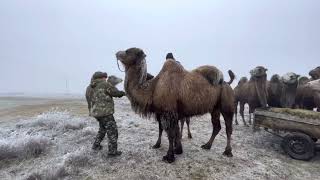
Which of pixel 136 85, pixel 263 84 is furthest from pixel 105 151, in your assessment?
pixel 263 84

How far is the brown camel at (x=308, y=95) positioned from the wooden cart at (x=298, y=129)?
1.60 m

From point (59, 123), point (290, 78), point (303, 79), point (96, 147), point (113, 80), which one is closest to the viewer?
point (113, 80)

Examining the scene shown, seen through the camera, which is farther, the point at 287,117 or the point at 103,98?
the point at 287,117

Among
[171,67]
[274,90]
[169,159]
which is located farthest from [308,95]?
[169,159]

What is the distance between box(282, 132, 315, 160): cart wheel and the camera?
9820 mm

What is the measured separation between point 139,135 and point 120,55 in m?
3.47

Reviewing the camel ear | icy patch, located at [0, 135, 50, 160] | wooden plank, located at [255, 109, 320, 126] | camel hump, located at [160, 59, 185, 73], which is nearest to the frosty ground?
icy patch, located at [0, 135, 50, 160]

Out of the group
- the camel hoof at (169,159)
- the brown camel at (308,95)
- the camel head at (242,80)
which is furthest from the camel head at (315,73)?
A: the camel hoof at (169,159)

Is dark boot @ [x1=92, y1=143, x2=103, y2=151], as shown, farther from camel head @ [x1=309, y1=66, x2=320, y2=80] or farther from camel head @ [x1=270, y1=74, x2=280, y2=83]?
camel head @ [x1=309, y1=66, x2=320, y2=80]

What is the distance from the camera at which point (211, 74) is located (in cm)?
956

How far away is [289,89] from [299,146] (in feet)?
8.52

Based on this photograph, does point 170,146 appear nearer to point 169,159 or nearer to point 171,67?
point 169,159

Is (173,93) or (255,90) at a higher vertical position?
(173,93)

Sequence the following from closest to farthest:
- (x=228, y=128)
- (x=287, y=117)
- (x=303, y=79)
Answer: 1. (x=228, y=128)
2. (x=287, y=117)
3. (x=303, y=79)
